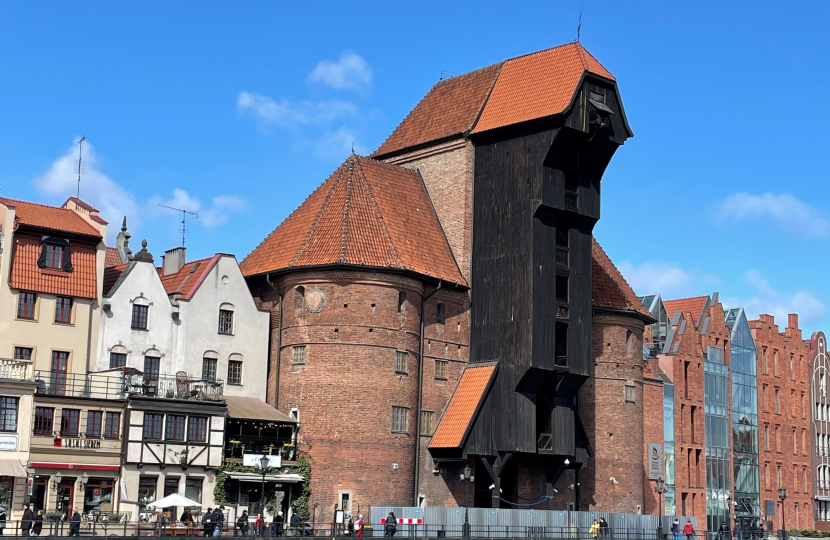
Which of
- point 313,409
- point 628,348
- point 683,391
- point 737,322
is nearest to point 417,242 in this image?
point 313,409

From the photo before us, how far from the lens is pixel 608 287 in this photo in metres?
68.0

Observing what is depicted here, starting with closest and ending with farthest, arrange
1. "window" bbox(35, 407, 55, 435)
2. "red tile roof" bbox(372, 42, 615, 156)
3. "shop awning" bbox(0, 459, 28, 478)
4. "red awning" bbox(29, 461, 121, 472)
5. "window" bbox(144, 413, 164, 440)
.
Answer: "shop awning" bbox(0, 459, 28, 478), "red awning" bbox(29, 461, 121, 472), "window" bbox(35, 407, 55, 435), "window" bbox(144, 413, 164, 440), "red tile roof" bbox(372, 42, 615, 156)

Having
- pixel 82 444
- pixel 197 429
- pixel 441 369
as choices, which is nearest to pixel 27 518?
pixel 82 444

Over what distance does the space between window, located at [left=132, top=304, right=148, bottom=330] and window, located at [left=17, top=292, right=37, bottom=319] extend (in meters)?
4.65

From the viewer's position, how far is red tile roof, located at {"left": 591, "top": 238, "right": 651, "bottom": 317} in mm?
67125

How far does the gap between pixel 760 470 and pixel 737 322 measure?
425 inches

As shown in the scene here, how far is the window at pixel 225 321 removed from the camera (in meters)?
57.2

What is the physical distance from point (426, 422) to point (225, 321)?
34.9 feet

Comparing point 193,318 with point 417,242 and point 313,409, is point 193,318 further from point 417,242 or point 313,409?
point 417,242

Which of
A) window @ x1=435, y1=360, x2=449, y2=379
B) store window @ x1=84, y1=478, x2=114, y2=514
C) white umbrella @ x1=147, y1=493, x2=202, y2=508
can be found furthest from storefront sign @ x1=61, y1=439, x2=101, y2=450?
window @ x1=435, y1=360, x2=449, y2=379

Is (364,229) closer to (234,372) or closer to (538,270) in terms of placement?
(538,270)

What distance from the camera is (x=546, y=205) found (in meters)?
59.1

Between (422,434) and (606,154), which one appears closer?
(422,434)

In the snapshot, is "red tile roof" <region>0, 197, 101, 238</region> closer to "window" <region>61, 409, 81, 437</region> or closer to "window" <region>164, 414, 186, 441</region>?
"window" <region>61, 409, 81, 437</region>
